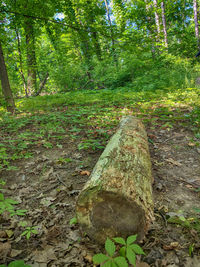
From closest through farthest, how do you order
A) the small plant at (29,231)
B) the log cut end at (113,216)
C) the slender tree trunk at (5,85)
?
the log cut end at (113,216), the small plant at (29,231), the slender tree trunk at (5,85)

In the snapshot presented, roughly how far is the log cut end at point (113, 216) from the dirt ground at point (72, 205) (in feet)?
0.59

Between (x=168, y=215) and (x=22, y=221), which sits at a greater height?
(x=22, y=221)

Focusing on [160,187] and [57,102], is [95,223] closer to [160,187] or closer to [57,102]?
[160,187]

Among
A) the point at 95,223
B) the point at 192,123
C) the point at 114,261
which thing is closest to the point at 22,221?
the point at 95,223

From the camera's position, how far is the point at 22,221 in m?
1.86

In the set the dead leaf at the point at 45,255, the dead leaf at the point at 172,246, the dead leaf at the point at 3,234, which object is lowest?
the dead leaf at the point at 172,246

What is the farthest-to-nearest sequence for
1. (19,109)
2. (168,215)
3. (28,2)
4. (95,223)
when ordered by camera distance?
(19,109) → (28,2) → (168,215) → (95,223)

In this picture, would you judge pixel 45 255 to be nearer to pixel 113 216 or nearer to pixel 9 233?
pixel 9 233

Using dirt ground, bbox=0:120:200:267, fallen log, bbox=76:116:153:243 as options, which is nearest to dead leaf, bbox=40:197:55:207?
dirt ground, bbox=0:120:200:267

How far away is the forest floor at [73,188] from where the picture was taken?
4.90 feet

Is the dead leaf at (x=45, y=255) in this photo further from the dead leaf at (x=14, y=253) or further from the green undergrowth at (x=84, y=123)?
the green undergrowth at (x=84, y=123)

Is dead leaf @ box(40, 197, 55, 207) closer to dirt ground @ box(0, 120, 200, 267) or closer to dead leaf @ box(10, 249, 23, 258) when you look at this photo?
dirt ground @ box(0, 120, 200, 267)

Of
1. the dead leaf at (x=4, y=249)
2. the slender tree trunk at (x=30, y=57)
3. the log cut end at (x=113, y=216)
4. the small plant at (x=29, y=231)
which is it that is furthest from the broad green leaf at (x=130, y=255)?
the slender tree trunk at (x=30, y=57)

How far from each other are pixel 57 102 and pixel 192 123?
5.55 metres
